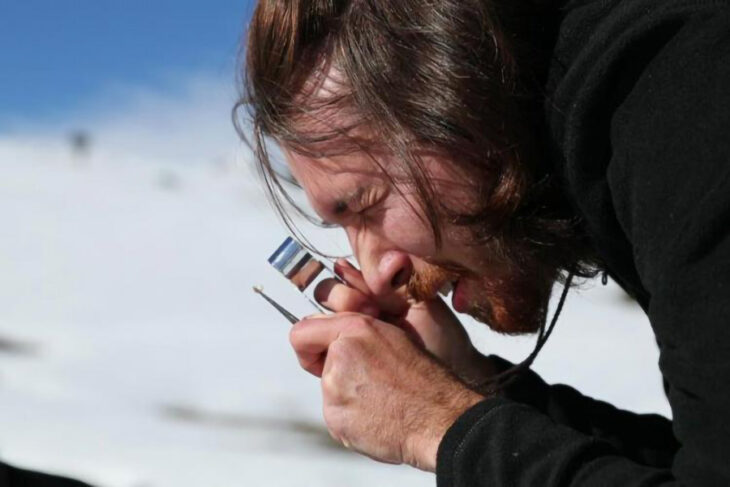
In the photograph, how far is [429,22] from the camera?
1.06 m

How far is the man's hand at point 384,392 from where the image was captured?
996mm

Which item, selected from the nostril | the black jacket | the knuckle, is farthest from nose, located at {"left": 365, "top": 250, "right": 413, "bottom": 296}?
the black jacket

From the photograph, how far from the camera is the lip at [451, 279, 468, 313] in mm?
1209

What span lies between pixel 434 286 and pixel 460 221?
0.40ft

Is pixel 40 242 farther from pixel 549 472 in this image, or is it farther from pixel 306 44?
pixel 549 472

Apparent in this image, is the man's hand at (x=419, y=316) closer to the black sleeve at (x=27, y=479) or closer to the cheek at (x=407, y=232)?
the cheek at (x=407, y=232)

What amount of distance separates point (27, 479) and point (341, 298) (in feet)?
1.20

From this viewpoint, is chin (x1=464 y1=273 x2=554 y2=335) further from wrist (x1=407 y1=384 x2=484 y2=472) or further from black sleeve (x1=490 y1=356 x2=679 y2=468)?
wrist (x1=407 y1=384 x2=484 y2=472)

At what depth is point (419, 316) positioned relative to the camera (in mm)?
1254

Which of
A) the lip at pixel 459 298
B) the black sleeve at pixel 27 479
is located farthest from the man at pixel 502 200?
the black sleeve at pixel 27 479

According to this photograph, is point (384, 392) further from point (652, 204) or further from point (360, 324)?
point (652, 204)

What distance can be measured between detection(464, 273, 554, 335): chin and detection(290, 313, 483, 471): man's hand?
0.17 meters

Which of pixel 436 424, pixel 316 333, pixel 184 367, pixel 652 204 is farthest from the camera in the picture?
pixel 184 367

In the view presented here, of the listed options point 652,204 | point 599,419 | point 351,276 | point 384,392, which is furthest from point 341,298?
point 652,204
